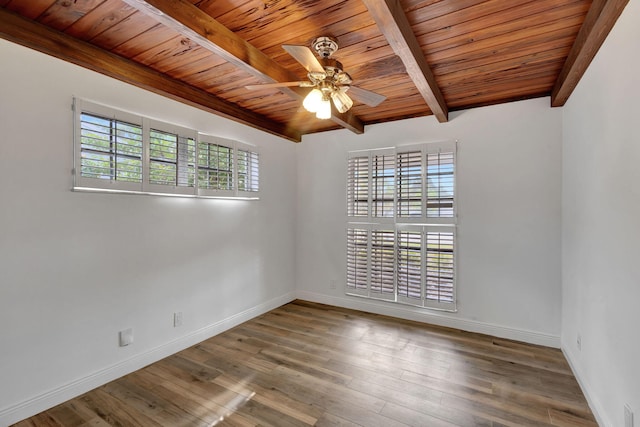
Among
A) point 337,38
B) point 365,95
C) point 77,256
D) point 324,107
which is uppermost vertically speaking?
point 337,38

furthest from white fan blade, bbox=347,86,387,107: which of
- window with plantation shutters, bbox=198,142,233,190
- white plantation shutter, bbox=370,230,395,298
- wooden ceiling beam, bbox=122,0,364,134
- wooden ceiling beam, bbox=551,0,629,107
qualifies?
white plantation shutter, bbox=370,230,395,298

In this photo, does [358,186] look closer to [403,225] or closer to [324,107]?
[403,225]

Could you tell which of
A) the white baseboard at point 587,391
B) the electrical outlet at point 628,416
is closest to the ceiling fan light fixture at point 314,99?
the electrical outlet at point 628,416

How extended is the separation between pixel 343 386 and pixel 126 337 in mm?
1875

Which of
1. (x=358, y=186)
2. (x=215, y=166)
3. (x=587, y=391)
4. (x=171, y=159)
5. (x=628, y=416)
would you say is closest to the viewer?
(x=628, y=416)

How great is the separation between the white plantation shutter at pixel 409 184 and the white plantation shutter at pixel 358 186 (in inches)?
17.9

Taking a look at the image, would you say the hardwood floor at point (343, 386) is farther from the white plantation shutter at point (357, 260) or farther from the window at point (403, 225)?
the white plantation shutter at point (357, 260)

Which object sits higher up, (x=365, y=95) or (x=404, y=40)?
(x=404, y=40)

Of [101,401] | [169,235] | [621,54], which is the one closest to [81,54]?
[169,235]

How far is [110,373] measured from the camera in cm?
239

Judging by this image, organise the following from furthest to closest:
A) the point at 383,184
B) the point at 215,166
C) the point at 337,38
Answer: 1. the point at 383,184
2. the point at 215,166
3. the point at 337,38

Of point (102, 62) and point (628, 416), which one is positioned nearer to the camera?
point (628, 416)

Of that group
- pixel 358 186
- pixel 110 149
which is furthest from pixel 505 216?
pixel 110 149

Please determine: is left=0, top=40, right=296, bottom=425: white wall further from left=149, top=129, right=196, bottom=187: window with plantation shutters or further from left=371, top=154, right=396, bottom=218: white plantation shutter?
left=371, top=154, right=396, bottom=218: white plantation shutter
